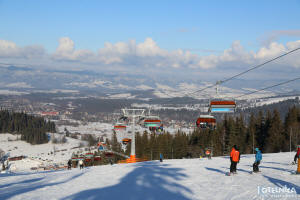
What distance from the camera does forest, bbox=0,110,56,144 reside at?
151 metres

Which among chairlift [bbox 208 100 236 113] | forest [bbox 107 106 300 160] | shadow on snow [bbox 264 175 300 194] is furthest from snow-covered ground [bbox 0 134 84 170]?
shadow on snow [bbox 264 175 300 194]

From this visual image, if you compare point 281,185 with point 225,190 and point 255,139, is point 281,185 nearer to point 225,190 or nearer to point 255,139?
point 225,190

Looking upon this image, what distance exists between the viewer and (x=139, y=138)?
7475cm

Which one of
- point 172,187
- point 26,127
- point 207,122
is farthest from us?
point 26,127

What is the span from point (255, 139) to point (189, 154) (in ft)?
50.4

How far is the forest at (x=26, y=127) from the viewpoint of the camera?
5950 inches

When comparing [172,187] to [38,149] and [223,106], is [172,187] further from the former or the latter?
[38,149]

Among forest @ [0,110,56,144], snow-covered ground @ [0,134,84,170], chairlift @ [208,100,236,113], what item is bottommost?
snow-covered ground @ [0,134,84,170]

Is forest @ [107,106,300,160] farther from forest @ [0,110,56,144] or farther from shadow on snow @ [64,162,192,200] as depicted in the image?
forest @ [0,110,56,144]

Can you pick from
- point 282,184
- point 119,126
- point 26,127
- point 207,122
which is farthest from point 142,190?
point 26,127

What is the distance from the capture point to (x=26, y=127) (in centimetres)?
16075

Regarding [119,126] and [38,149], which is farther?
[38,149]

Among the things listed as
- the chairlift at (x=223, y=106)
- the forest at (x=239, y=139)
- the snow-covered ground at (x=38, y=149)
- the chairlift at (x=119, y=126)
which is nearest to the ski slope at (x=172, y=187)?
the chairlift at (x=223, y=106)

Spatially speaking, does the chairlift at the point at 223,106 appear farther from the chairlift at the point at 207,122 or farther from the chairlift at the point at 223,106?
the chairlift at the point at 207,122
